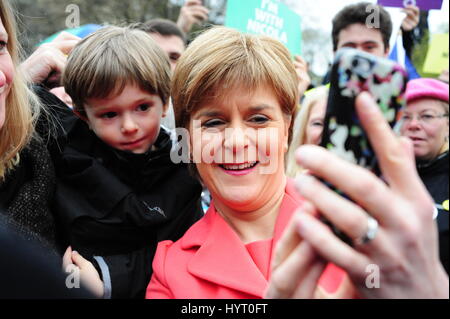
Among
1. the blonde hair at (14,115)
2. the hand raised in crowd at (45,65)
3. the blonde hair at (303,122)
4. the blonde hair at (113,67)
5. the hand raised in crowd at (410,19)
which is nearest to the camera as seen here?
the blonde hair at (14,115)

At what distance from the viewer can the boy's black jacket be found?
1971 mm

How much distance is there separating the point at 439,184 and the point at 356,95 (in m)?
2.66

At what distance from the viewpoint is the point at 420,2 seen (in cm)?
344

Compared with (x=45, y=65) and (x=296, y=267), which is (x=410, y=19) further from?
(x=296, y=267)

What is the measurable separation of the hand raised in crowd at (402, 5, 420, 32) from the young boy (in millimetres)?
2808

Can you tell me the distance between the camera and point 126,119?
6.82 feet

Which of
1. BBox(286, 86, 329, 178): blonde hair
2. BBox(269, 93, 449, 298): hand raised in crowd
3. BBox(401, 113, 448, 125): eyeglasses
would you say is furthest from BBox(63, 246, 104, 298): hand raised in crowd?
BBox(401, 113, 448, 125): eyeglasses

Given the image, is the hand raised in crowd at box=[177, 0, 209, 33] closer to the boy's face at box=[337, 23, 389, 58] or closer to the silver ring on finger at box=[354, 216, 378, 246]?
the boy's face at box=[337, 23, 389, 58]

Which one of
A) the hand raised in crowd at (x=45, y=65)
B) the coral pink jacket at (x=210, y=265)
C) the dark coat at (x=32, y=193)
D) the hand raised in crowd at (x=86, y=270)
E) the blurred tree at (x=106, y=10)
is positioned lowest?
the blurred tree at (x=106, y=10)

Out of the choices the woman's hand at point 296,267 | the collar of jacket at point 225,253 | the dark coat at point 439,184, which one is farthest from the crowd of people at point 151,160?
the dark coat at point 439,184

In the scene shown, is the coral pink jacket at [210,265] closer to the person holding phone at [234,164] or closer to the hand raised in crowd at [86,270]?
the person holding phone at [234,164]

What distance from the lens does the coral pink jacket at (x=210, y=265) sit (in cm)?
166

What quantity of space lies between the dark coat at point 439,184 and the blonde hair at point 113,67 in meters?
1.96
